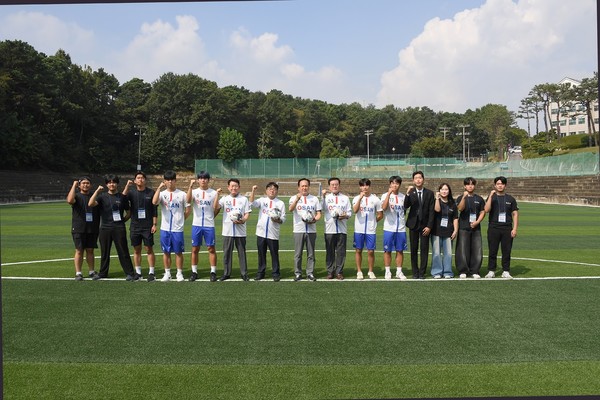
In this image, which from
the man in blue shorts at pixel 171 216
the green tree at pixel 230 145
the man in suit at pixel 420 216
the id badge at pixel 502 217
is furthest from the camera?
the green tree at pixel 230 145

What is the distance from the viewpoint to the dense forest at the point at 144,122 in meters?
58.6

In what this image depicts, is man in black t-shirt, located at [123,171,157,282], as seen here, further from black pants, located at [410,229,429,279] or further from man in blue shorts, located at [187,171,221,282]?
black pants, located at [410,229,429,279]

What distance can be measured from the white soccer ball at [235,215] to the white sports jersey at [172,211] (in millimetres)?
845

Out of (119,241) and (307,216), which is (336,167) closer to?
(307,216)

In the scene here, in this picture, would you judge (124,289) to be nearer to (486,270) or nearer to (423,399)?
(423,399)

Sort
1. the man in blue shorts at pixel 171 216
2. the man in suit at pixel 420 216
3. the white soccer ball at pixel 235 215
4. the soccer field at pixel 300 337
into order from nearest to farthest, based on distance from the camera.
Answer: the soccer field at pixel 300 337 → the man in blue shorts at pixel 171 216 → the white soccer ball at pixel 235 215 → the man in suit at pixel 420 216

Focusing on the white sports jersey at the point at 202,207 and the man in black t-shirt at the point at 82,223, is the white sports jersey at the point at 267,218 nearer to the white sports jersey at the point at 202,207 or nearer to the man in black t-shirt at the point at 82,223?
the white sports jersey at the point at 202,207

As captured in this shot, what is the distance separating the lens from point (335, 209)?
32.0ft

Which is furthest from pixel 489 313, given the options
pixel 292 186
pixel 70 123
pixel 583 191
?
pixel 70 123

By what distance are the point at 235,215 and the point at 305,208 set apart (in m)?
1.26

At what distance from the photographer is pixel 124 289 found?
29.5 ft

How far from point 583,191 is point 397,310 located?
1310 inches

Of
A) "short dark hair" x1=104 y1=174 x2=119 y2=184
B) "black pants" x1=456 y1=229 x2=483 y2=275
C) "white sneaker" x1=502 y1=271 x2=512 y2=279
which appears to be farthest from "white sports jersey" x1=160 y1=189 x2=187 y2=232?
"white sneaker" x1=502 y1=271 x2=512 y2=279

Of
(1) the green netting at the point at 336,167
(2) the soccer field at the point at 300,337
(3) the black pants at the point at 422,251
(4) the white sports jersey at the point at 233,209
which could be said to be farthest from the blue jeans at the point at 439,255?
(1) the green netting at the point at 336,167
